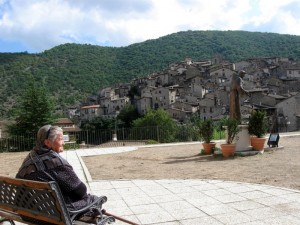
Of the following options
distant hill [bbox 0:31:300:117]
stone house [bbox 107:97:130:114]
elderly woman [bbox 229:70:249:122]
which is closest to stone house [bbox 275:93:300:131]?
elderly woman [bbox 229:70:249:122]

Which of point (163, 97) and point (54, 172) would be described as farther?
point (163, 97)

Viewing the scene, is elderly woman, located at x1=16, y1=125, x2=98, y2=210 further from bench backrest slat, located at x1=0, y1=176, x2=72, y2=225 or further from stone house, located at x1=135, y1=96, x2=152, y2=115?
stone house, located at x1=135, y1=96, x2=152, y2=115

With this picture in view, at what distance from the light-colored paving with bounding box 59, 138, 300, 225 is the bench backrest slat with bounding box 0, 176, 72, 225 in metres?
1.73

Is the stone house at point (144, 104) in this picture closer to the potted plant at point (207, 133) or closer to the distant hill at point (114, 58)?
the distant hill at point (114, 58)

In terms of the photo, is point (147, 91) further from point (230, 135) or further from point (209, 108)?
point (230, 135)

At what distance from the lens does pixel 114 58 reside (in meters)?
135

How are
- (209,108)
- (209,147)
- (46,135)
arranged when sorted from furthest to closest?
(209,108) < (209,147) < (46,135)

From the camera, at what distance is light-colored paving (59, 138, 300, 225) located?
17.2 ft

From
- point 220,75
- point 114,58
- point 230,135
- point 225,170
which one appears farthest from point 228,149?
point 114,58

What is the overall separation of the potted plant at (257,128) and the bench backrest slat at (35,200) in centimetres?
1125

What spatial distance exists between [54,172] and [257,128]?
37.3 ft

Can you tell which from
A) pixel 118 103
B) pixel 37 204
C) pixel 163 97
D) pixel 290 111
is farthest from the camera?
pixel 118 103

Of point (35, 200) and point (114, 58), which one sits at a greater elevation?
point (114, 58)

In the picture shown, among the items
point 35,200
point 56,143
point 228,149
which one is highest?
point 56,143
